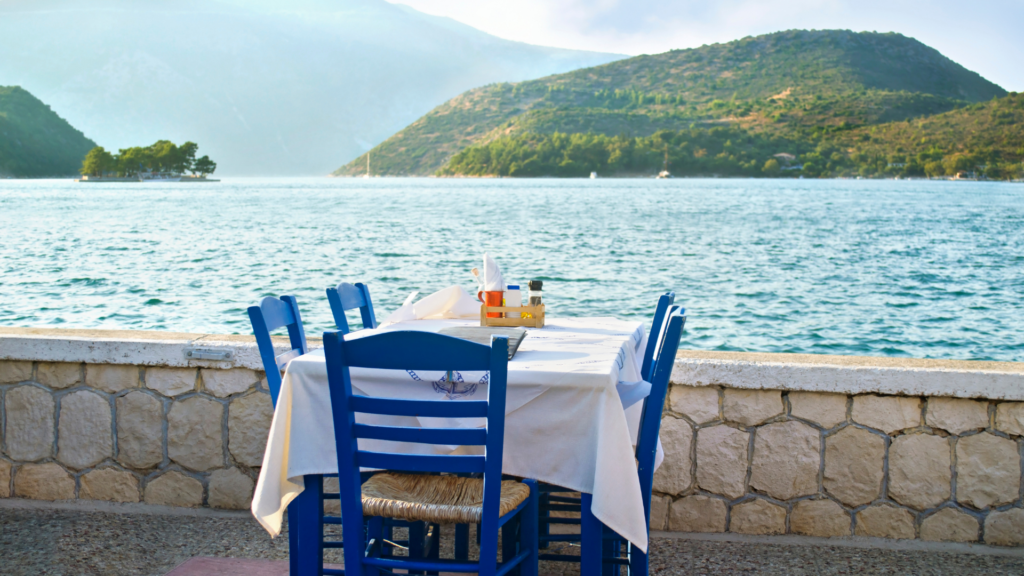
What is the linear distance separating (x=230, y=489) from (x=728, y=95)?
92.5 meters

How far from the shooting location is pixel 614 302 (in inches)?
611

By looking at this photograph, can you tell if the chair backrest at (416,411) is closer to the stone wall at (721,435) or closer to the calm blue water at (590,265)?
the stone wall at (721,435)

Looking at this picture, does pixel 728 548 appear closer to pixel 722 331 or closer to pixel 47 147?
pixel 722 331

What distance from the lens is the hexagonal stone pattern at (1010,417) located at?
242 cm

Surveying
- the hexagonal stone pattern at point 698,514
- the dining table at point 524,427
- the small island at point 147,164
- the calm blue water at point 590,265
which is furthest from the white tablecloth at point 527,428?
the small island at point 147,164

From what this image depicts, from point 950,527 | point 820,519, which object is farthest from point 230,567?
point 950,527

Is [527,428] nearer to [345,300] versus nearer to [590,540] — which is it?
[590,540]

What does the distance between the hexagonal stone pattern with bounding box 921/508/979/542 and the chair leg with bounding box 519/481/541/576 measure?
60.3 inches

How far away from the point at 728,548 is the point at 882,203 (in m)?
57.0

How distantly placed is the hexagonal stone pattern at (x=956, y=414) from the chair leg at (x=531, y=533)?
58.7 inches

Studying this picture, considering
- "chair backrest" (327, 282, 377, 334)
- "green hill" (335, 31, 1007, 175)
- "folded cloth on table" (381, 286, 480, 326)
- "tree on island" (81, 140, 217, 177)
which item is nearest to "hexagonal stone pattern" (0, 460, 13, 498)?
"chair backrest" (327, 282, 377, 334)

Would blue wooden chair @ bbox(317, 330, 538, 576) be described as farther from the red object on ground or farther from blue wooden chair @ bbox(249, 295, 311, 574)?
the red object on ground

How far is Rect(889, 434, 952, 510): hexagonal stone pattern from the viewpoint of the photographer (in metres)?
2.48

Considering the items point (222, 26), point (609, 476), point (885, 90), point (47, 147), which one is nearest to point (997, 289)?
point (609, 476)
